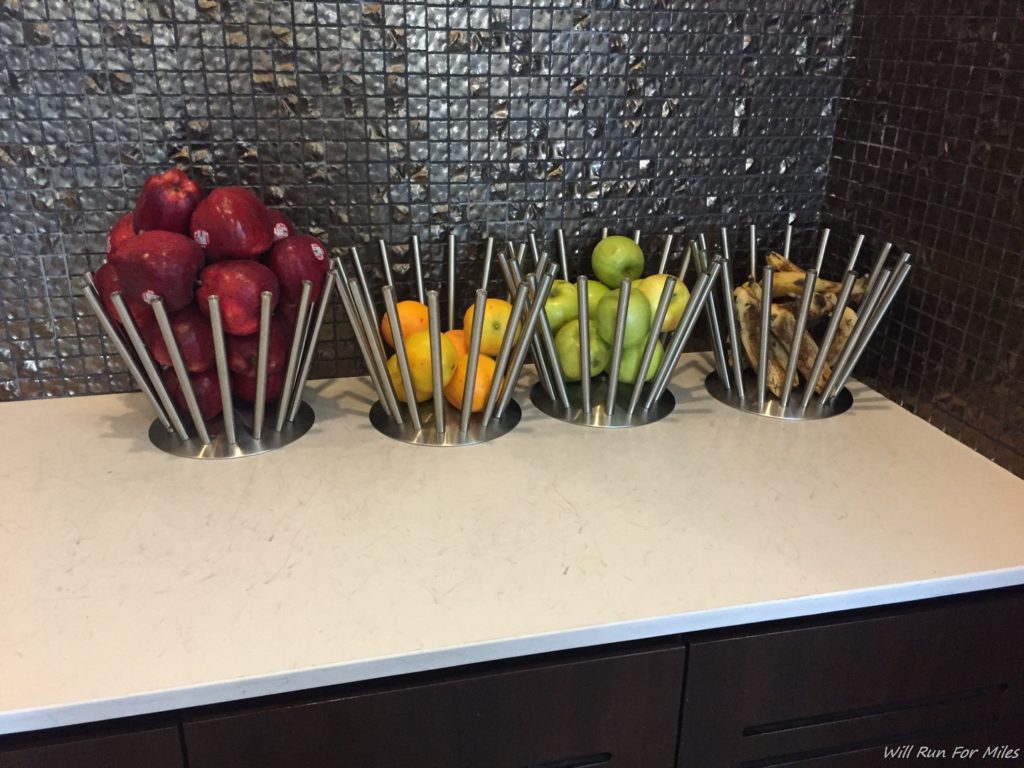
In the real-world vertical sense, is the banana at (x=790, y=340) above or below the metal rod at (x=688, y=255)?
below

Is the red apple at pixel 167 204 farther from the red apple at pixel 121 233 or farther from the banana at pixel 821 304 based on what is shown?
the banana at pixel 821 304

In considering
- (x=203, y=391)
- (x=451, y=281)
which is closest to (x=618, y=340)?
(x=451, y=281)

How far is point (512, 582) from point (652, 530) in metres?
0.16

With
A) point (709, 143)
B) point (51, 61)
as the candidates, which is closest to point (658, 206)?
point (709, 143)

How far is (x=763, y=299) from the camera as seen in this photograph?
3.30 ft

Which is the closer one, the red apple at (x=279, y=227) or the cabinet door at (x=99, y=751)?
the cabinet door at (x=99, y=751)

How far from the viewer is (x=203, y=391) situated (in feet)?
3.07

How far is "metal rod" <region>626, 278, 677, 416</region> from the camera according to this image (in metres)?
0.96

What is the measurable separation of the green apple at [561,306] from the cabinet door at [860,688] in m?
0.46

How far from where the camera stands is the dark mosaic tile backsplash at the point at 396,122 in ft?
3.14

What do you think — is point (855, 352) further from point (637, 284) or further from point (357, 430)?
point (357, 430)

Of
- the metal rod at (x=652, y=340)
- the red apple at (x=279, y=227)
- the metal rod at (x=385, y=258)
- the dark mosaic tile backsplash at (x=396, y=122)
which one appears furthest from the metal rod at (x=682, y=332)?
the red apple at (x=279, y=227)

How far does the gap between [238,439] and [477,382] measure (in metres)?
0.28

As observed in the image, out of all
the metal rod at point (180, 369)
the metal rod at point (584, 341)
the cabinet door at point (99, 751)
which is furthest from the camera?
the metal rod at point (584, 341)
